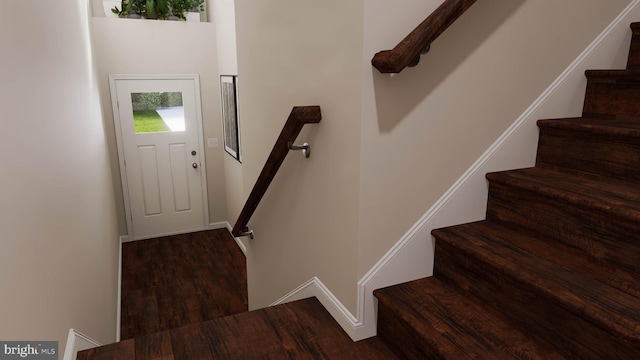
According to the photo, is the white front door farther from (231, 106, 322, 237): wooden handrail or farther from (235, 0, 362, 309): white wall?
(231, 106, 322, 237): wooden handrail

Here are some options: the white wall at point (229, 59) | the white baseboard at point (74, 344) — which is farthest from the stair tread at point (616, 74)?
the white wall at point (229, 59)

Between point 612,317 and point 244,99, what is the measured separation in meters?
2.09

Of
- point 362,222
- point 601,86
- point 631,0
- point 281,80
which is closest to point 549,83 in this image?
point 601,86

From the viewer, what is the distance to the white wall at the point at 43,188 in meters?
1.05

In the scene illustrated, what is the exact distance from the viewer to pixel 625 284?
1.19 metres

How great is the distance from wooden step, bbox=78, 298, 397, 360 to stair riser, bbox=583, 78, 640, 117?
4.15 ft

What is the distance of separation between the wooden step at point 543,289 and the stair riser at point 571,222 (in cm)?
4

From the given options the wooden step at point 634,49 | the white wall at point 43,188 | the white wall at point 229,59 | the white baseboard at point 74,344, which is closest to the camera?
the white wall at point 43,188

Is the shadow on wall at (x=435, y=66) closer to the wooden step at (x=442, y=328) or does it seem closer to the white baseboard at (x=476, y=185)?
the white baseboard at (x=476, y=185)

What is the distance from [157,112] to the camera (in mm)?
5211

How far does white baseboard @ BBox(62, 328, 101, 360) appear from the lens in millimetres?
1396

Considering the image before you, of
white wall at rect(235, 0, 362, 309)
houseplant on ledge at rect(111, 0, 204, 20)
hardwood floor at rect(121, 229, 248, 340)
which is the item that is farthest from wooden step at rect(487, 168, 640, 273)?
houseplant on ledge at rect(111, 0, 204, 20)

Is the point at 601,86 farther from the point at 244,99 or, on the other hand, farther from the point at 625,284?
the point at 244,99

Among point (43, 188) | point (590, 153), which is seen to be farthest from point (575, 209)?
point (43, 188)
